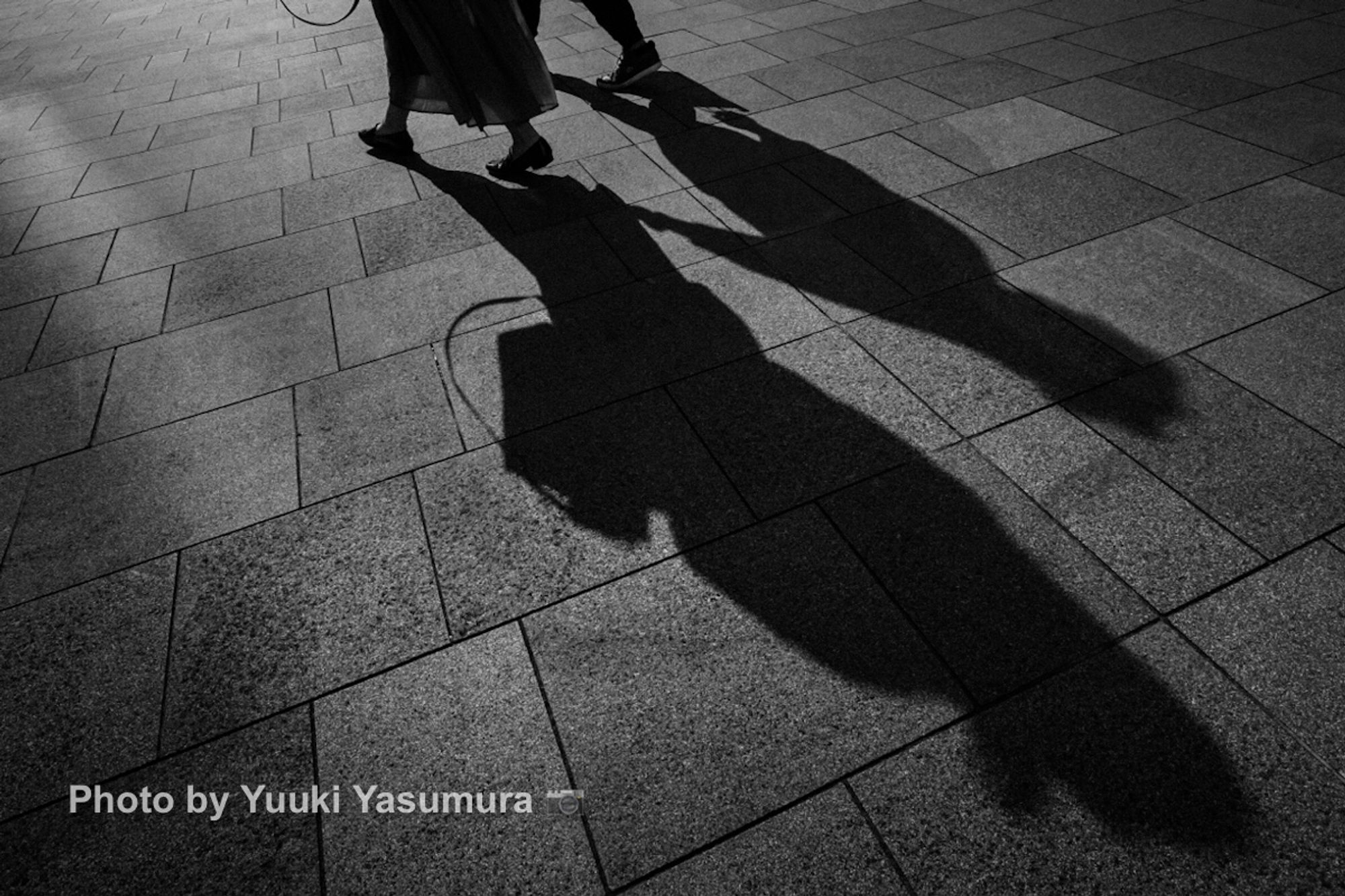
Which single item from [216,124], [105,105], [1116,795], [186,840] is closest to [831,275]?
[1116,795]

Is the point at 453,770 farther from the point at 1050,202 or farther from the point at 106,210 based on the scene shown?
the point at 106,210

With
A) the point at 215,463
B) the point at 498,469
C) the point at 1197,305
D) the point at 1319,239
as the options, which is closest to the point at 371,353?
the point at 215,463

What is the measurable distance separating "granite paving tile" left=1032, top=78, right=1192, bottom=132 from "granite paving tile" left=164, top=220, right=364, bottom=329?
5.46 metres

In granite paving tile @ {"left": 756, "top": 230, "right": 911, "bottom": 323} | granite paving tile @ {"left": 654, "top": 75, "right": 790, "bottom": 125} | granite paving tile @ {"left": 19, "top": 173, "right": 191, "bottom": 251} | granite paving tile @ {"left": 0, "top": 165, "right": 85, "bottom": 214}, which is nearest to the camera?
granite paving tile @ {"left": 756, "top": 230, "right": 911, "bottom": 323}

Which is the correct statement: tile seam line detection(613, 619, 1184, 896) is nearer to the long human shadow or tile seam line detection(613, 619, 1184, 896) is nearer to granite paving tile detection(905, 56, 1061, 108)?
the long human shadow

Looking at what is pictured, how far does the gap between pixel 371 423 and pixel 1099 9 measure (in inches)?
336

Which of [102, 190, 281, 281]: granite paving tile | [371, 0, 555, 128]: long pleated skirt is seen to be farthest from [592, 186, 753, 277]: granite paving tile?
[102, 190, 281, 281]: granite paving tile

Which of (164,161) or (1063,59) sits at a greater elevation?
(164,161)

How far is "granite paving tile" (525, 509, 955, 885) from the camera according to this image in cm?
221

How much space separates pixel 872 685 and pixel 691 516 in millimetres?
971

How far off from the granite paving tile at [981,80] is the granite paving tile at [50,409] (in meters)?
6.41

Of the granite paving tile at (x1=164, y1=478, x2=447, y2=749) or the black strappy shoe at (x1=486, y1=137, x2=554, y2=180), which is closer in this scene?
the granite paving tile at (x1=164, y1=478, x2=447, y2=749)

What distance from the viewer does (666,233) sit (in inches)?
193

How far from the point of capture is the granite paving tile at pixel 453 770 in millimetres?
2125
